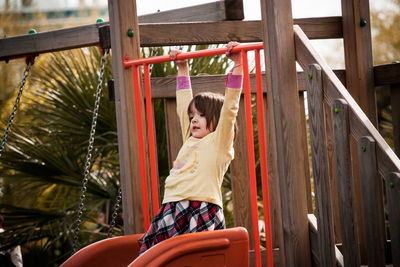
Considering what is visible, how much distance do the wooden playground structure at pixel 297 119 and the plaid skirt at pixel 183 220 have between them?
321 millimetres

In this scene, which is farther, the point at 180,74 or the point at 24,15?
the point at 24,15

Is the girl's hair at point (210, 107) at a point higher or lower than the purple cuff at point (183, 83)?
lower

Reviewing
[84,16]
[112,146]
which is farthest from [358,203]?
[84,16]

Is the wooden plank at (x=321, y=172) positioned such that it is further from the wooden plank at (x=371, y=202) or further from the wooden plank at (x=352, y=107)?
the wooden plank at (x=371, y=202)

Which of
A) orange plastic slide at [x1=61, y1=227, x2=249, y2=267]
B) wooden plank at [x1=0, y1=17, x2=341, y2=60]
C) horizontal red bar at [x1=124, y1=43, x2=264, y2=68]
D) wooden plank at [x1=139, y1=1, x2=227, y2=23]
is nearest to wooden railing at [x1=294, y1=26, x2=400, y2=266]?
horizontal red bar at [x1=124, y1=43, x2=264, y2=68]

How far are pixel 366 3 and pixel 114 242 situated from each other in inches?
87.8

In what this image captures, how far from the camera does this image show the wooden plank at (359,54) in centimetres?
426

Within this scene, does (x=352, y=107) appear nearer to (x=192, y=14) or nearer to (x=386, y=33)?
(x=192, y=14)

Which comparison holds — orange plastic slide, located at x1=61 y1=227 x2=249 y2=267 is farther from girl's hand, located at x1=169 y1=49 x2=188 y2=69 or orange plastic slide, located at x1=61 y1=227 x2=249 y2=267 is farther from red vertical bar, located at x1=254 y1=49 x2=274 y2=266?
girl's hand, located at x1=169 y1=49 x2=188 y2=69

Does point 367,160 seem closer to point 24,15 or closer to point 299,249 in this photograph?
point 299,249

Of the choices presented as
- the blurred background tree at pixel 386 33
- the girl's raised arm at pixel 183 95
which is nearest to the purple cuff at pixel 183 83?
the girl's raised arm at pixel 183 95

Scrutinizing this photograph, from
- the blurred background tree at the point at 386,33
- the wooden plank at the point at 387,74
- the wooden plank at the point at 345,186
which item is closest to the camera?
the wooden plank at the point at 345,186

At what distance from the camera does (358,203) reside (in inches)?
167

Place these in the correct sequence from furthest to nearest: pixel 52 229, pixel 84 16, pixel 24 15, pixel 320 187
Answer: pixel 84 16
pixel 24 15
pixel 52 229
pixel 320 187
